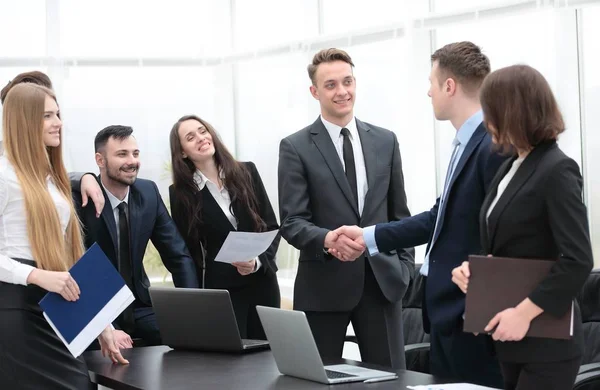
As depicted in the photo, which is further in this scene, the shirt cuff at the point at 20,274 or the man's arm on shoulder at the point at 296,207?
the man's arm on shoulder at the point at 296,207

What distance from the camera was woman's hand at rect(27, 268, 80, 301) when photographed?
9.79 feet

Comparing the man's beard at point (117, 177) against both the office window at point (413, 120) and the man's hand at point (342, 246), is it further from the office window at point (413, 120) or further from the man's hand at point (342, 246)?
the office window at point (413, 120)

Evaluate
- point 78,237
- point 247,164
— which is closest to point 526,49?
point 247,164

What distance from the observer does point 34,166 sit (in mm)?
3150

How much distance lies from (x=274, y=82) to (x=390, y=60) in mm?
1216

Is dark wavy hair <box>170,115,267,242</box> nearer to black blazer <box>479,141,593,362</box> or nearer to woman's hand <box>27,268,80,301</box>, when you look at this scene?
woman's hand <box>27,268,80,301</box>

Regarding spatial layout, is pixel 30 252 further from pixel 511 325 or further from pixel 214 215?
pixel 511 325

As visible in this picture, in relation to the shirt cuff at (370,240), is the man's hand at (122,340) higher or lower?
lower

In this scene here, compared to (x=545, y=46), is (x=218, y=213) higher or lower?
lower

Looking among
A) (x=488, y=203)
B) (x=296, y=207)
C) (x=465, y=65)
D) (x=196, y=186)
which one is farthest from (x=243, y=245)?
(x=488, y=203)

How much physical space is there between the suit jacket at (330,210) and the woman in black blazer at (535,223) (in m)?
1.22

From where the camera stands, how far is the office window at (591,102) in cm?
506

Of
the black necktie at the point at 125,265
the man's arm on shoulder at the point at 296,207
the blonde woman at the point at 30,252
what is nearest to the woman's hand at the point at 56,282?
the blonde woman at the point at 30,252

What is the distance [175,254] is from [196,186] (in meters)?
0.37
